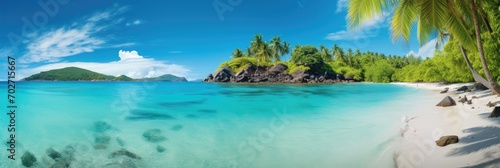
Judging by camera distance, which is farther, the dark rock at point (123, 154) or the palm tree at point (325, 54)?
the palm tree at point (325, 54)

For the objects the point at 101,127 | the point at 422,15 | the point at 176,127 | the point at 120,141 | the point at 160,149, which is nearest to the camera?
the point at 422,15

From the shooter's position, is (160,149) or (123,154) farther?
(160,149)

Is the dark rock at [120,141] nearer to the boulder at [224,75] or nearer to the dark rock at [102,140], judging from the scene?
the dark rock at [102,140]

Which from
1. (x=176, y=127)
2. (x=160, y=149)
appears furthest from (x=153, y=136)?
(x=160, y=149)

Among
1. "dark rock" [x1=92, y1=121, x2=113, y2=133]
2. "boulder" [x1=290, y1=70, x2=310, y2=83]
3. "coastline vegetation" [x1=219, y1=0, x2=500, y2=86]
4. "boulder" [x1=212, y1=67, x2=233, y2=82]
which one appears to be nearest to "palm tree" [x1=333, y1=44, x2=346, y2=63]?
"coastline vegetation" [x1=219, y1=0, x2=500, y2=86]

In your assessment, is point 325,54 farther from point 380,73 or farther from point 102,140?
point 102,140

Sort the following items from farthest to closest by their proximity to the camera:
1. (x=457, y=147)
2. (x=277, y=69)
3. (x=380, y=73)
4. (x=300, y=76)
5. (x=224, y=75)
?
(x=224, y=75) < (x=380, y=73) < (x=277, y=69) < (x=300, y=76) < (x=457, y=147)

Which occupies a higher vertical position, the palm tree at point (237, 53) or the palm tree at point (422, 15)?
the palm tree at point (237, 53)

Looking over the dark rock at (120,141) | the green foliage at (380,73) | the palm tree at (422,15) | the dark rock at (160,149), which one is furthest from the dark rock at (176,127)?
the green foliage at (380,73)

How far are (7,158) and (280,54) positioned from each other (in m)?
70.8

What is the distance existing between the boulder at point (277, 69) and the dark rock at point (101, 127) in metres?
62.9

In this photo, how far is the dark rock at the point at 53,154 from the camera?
371 inches

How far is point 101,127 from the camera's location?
640 inches

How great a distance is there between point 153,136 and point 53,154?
3555mm
